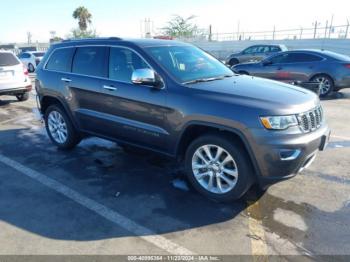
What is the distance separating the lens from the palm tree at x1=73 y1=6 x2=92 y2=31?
52219 mm

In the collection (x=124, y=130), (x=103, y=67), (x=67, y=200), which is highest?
(x=103, y=67)

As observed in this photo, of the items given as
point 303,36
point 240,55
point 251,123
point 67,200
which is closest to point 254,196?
point 251,123

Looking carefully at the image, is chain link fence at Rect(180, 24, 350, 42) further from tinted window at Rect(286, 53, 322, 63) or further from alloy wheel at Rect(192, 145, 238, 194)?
alloy wheel at Rect(192, 145, 238, 194)

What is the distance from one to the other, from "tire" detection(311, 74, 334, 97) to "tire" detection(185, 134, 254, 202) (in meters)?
8.03

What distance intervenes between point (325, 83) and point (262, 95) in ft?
26.0

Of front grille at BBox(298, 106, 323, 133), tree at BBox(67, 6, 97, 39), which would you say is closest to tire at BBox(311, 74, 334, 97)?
front grille at BBox(298, 106, 323, 133)

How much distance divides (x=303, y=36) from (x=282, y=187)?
27.2m

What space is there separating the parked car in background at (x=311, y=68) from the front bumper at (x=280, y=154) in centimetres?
725

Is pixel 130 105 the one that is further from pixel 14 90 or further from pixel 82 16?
pixel 82 16

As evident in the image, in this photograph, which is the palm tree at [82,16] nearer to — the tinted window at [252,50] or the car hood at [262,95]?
the tinted window at [252,50]

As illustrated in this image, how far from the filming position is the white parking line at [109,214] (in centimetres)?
309

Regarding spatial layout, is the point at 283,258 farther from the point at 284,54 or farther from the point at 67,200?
the point at 284,54

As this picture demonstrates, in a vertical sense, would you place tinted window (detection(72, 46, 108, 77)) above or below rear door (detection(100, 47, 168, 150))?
above

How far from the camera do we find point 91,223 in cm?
347
